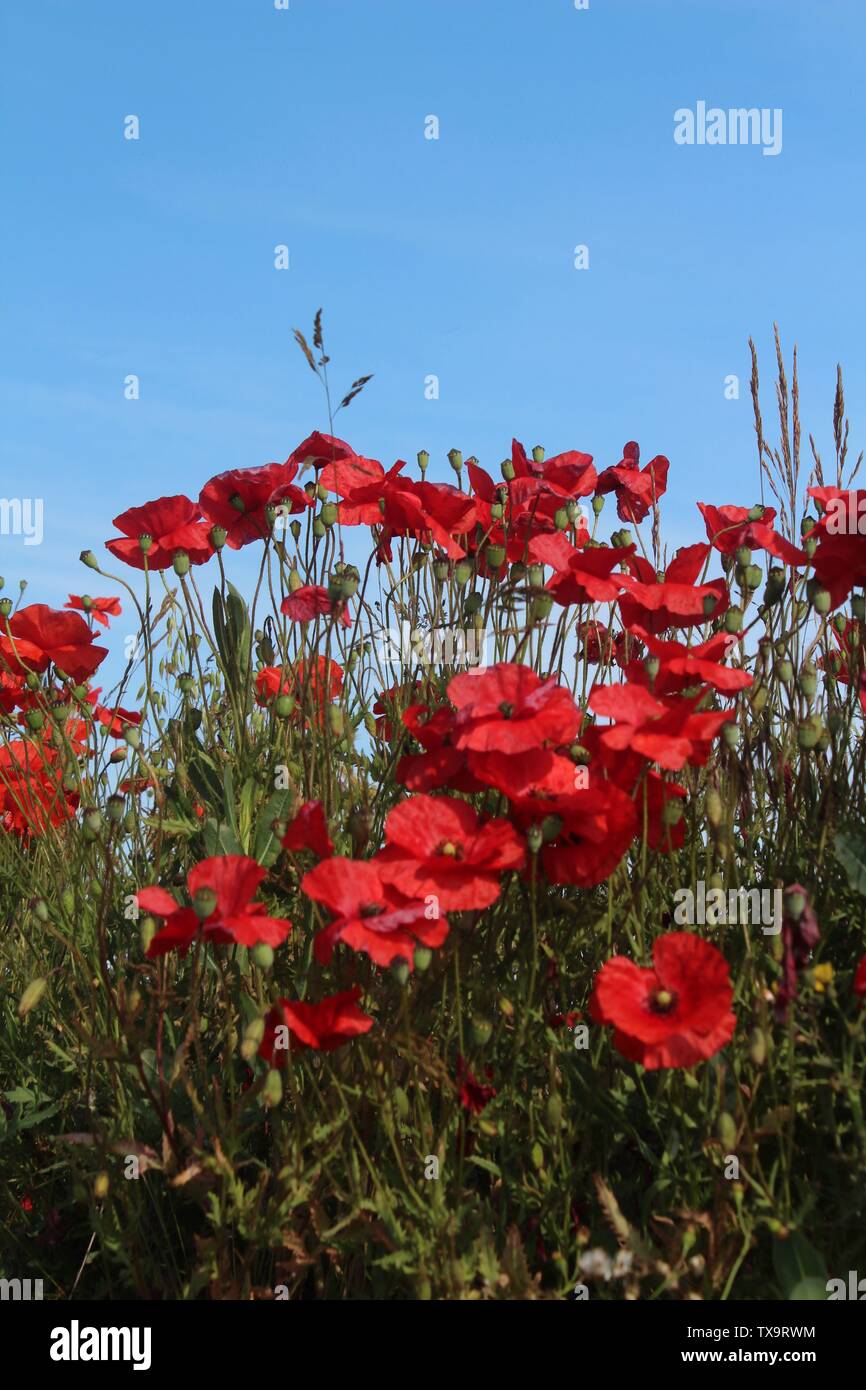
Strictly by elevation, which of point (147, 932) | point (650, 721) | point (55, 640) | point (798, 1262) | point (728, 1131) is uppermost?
point (55, 640)

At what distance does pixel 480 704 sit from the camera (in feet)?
5.45

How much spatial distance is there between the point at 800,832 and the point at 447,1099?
32.0 inches

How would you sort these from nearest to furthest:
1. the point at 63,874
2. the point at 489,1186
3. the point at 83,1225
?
the point at 489,1186 → the point at 83,1225 → the point at 63,874

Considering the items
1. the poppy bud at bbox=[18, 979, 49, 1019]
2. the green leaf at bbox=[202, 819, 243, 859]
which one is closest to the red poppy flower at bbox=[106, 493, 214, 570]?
the green leaf at bbox=[202, 819, 243, 859]

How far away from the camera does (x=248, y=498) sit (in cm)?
241

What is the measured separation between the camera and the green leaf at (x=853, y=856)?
1.75 m

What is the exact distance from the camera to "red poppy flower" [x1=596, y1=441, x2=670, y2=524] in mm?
2656

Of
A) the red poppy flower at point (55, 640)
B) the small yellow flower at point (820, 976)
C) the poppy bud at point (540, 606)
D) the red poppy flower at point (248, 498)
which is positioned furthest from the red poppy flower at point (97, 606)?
the small yellow flower at point (820, 976)

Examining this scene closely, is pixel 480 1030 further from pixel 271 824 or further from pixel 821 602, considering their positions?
pixel 821 602

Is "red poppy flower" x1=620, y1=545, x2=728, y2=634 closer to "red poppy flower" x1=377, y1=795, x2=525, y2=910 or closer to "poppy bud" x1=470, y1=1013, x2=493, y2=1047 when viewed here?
"red poppy flower" x1=377, y1=795, x2=525, y2=910

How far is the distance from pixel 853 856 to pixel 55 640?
1.89 m

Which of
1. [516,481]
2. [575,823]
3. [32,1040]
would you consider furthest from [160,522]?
[575,823]

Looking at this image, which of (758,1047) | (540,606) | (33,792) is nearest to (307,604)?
(540,606)

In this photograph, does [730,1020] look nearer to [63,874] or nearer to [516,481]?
[516,481]
